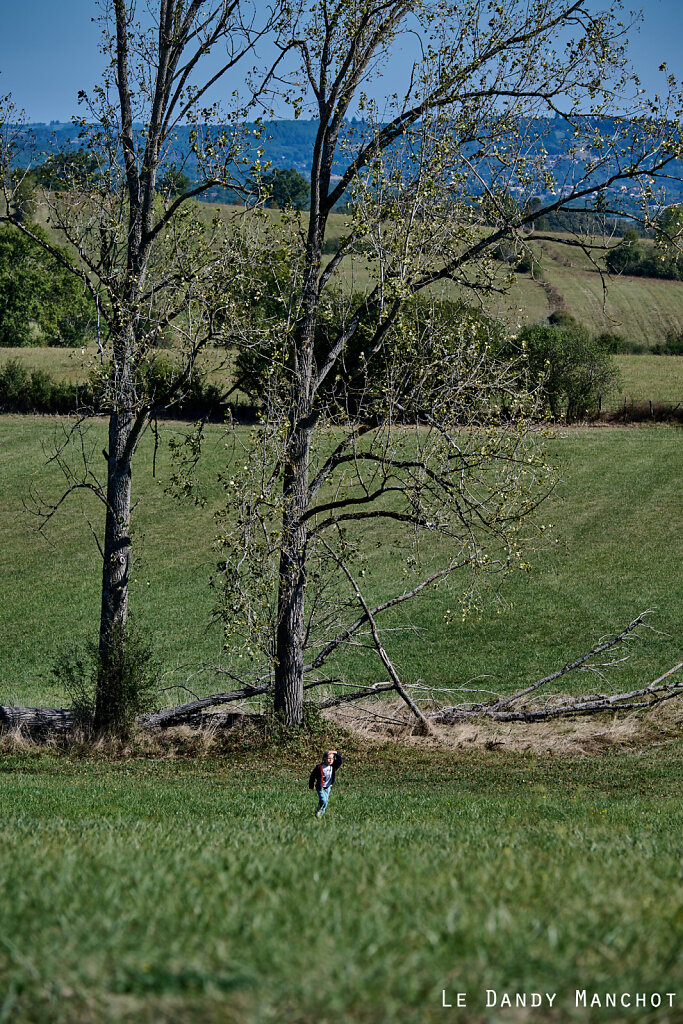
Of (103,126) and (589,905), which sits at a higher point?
(103,126)

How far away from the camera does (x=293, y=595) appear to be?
57.0 ft

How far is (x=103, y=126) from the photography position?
17156 mm

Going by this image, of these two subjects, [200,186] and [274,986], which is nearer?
[274,986]

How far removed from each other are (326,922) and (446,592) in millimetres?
26546

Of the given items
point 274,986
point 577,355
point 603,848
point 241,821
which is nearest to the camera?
point 274,986

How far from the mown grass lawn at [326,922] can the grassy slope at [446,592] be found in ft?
30.9

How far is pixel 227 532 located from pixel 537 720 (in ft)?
28.2

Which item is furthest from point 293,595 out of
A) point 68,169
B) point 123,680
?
point 68,169

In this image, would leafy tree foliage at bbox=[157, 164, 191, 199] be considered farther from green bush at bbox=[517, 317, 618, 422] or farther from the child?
green bush at bbox=[517, 317, 618, 422]

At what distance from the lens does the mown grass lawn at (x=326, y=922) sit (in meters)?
3.73

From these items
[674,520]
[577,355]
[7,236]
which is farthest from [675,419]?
[7,236]

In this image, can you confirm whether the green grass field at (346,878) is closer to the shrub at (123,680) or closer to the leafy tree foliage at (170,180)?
the shrub at (123,680)

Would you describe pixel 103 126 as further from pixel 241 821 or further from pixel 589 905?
pixel 589 905

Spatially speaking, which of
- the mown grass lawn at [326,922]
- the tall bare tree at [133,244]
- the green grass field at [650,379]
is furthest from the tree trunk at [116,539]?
the green grass field at [650,379]
